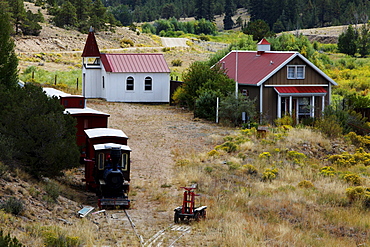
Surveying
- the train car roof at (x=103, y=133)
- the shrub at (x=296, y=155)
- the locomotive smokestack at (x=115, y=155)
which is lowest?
the shrub at (x=296, y=155)

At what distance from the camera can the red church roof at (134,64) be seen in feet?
135

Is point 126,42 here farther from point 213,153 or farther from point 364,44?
point 213,153

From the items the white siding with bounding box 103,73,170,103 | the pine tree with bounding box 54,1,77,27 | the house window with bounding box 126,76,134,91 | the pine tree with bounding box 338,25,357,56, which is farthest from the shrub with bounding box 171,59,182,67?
the pine tree with bounding box 338,25,357,56

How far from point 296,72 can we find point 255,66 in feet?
9.20

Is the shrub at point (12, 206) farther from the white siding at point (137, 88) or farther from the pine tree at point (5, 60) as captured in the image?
the white siding at point (137, 88)

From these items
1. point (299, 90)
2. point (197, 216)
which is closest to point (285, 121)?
point (299, 90)

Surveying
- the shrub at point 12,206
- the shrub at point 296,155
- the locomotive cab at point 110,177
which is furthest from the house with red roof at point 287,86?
the shrub at point 12,206

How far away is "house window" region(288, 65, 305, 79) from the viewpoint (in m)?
35.5

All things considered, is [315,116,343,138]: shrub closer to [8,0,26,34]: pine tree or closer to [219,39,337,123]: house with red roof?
[219,39,337,123]: house with red roof

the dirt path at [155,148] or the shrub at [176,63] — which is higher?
the shrub at [176,63]

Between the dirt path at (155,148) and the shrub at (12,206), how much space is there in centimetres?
234

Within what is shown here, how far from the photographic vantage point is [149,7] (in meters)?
187

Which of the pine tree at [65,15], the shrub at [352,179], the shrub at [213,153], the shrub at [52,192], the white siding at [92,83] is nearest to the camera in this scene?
the shrub at [52,192]

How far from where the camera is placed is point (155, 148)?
2662cm
